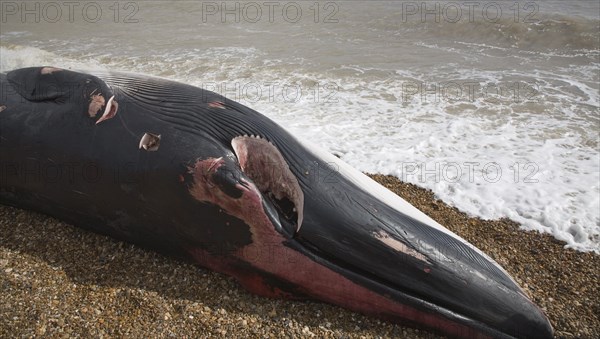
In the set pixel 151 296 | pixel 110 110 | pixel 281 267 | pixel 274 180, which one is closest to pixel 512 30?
pixel 274 180

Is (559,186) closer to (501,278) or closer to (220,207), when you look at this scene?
(501,278)

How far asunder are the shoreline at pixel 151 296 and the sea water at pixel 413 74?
1103 millimetres

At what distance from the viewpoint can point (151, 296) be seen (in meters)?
3.22

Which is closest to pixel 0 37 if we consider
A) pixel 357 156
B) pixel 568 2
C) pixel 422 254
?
pixel 357 156

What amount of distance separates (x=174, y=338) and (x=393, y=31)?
12.5 meters

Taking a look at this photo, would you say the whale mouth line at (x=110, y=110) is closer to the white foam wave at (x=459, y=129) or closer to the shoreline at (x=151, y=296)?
the shoreline at (x=151, y=296)

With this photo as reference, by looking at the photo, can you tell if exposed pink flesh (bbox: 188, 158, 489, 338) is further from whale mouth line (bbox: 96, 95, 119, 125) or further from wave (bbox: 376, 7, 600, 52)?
wave (bbox: 376, 7, 600, 52)

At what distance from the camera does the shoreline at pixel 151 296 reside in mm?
2988

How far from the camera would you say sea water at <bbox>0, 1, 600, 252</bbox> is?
5.66 m

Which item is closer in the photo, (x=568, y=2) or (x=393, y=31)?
(x=393, y=31)

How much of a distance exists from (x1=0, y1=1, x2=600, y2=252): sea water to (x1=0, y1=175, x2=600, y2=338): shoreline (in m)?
1.10

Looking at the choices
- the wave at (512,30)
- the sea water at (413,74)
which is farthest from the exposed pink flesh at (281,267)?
the wave at (512,30)

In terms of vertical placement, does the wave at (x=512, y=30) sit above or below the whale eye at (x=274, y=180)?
above

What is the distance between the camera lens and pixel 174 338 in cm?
291
